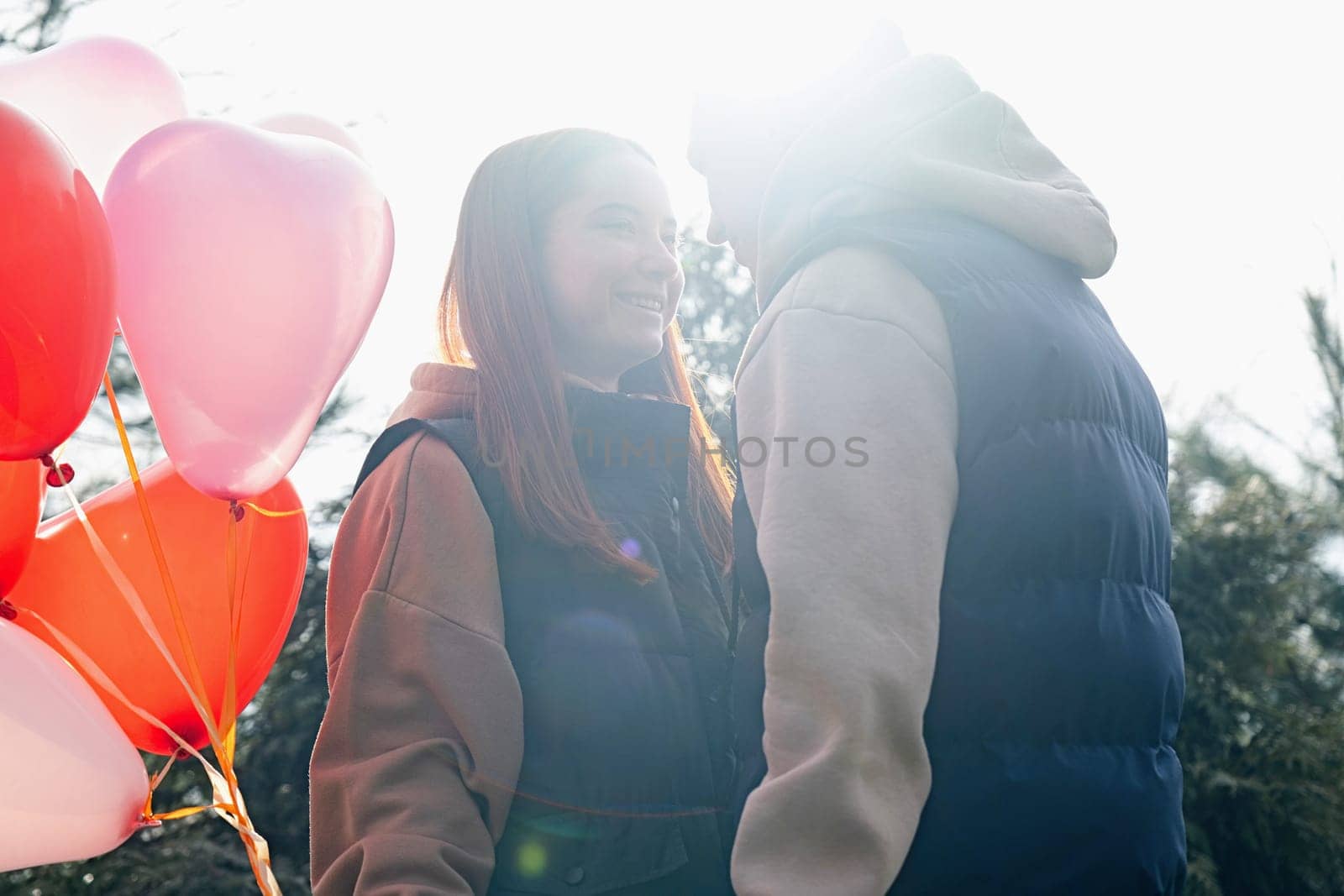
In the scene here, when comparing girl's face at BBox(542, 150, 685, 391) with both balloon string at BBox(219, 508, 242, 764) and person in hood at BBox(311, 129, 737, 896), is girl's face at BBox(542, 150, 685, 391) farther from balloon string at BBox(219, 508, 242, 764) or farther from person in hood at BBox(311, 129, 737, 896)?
balloon string at BBox(219, 508, 242, 764)

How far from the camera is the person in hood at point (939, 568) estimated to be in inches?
42.8

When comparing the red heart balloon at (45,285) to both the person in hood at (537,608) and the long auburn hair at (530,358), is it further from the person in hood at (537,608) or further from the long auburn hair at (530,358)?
the long auburn hair at (530,358)

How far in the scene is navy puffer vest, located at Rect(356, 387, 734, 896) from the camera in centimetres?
171

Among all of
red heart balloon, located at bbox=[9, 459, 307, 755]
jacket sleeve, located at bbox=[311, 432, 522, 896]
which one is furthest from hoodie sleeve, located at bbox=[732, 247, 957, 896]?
red heart balloon, located at bbox=[9, 459, 307, 755]

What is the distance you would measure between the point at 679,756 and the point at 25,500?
1074 millimetres

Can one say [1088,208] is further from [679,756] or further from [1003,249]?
[679,756]

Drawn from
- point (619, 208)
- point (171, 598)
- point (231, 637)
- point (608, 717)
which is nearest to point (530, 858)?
point (608, 717)

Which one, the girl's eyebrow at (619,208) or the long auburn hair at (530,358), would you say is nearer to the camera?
the long auburn hair at (530,358)

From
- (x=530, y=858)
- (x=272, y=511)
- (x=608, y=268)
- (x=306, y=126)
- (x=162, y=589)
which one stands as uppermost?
(x=306, y=126)

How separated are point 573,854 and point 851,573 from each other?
803 mm

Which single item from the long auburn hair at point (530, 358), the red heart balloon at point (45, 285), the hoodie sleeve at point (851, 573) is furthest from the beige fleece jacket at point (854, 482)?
the red heart balloon at point (45, 285)

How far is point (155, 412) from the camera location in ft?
5.86

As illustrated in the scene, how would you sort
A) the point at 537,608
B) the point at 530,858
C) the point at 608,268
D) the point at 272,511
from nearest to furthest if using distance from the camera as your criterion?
the point at 530,858 < the point at 537,608 < the point at 272,511 < the point at 608,268

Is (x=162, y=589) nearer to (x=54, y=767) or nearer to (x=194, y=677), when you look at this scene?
(x=194, y=677)
